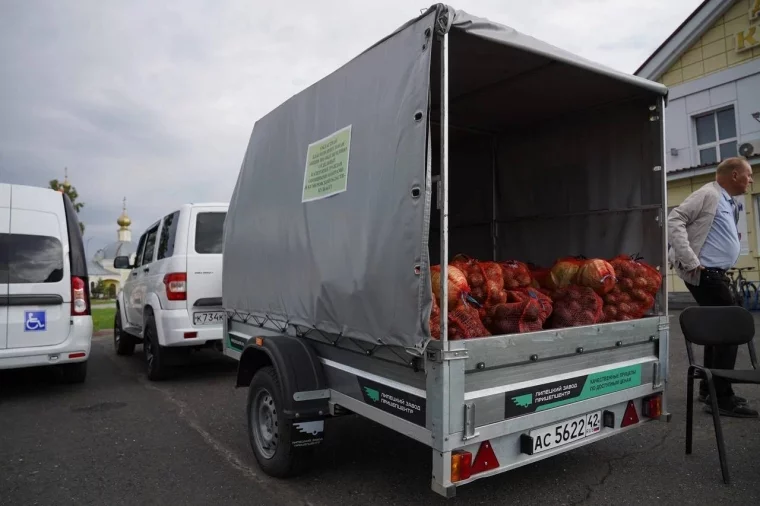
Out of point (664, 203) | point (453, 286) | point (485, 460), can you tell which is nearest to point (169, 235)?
point (453, 286)

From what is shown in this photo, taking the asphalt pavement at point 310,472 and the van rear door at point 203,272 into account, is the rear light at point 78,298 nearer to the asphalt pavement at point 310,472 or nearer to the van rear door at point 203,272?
the asphalt pavement at point 310,472

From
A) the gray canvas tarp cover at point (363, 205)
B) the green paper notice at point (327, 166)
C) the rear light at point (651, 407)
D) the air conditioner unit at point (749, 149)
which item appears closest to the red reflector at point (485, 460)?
the gray canvas tarp cover at point (363, 205)

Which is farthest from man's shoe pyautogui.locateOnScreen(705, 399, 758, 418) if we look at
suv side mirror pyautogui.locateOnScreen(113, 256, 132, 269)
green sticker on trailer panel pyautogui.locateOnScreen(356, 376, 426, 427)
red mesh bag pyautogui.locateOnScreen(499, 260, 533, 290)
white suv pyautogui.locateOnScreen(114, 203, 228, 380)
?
suv side mirror pyautogui.locateOnScreen(113, 256, 132, 269)

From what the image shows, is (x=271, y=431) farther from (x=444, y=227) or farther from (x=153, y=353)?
(x=153, y=353)

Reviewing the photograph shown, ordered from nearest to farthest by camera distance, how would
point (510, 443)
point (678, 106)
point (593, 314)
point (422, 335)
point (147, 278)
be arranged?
point (422, 335) → point (510, 443) → point (593, 314) → point (147, 278) → point (678, 106)

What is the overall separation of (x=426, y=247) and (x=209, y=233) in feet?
14.8

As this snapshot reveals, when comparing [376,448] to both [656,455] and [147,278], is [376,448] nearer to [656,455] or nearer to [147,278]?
[656,455]

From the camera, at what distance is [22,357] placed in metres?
5.65

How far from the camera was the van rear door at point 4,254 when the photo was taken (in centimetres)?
559

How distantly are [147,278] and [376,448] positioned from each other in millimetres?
4247

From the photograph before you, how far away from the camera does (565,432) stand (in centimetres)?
305

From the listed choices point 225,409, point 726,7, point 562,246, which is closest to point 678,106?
point 726,7

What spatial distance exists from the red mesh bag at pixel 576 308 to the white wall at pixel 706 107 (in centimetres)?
1097

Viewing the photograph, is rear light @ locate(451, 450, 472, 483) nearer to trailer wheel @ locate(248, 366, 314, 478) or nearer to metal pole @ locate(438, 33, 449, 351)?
metal pole @ locate(438, 33, 449, 351)
